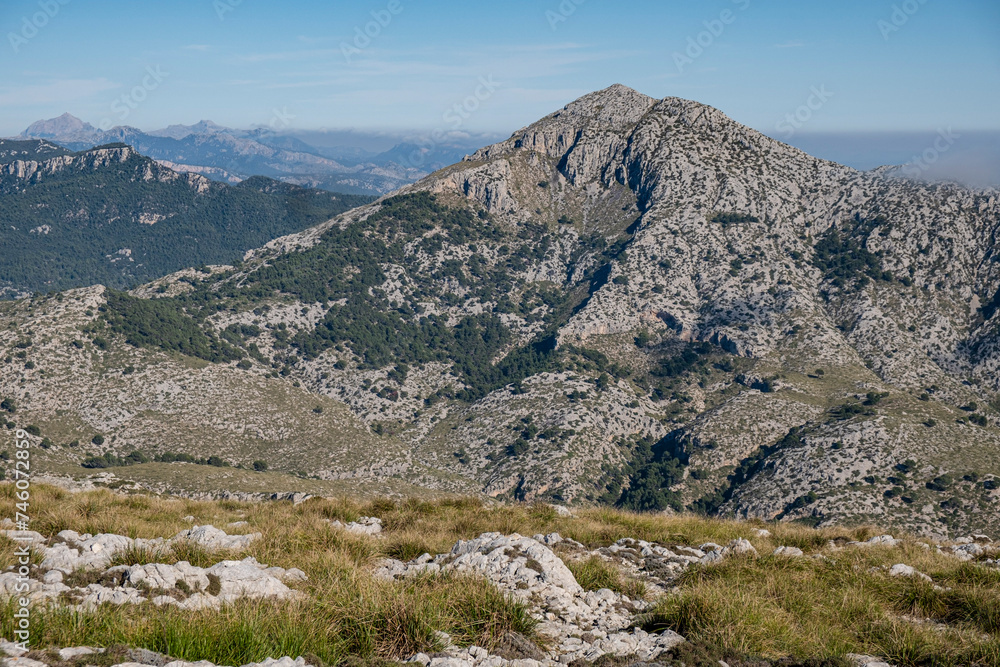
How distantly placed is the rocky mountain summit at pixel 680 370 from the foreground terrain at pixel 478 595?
83.9 m

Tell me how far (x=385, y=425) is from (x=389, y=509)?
141m

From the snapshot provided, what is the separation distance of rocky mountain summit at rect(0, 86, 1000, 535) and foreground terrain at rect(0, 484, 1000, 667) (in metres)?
83.9

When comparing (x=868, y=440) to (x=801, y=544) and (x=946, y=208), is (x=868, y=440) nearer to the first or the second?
(x=946, y=208)

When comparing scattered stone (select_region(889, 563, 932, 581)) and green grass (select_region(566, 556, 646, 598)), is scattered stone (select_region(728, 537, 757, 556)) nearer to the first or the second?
scattered stone (select_region(889, 563, 932, 581))

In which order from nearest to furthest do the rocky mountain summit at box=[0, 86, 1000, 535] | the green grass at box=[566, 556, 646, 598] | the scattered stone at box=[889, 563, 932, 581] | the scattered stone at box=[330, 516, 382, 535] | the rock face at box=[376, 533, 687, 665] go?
the rock face at box=[376, 533, 687, 665], the green grass at box=[566, 556, 646, 598], the scattered stone at box=[889, 563, 932, 581], the scattered stone at box=[330, 516, 382, 535], the rocky mountain summit at box=[0, 86, 1000, 535]

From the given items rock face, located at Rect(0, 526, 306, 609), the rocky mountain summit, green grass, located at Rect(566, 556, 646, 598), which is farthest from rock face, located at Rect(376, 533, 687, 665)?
the rocky mountain summit

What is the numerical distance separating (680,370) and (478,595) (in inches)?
6323

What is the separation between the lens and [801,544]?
58.5 feet

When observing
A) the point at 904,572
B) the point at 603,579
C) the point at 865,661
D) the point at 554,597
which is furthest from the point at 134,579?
the point at 904,572

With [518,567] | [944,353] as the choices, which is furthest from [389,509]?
[944,353]

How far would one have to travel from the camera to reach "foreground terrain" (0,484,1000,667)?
8281mm

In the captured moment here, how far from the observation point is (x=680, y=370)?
162250 mm

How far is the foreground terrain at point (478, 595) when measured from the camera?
27.2ft

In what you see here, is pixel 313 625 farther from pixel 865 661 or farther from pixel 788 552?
pixel 788 552
